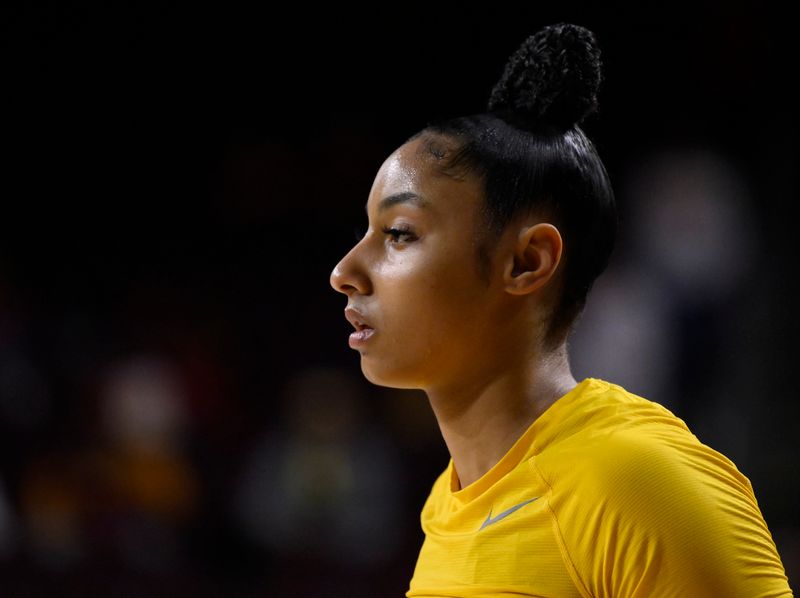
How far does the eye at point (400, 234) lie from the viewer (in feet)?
4.59

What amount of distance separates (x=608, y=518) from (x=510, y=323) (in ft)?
1.14

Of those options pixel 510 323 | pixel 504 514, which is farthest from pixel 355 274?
pixel 504 514

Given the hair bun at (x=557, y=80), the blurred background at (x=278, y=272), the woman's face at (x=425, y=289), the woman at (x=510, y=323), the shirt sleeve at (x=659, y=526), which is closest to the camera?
the shirt sleeve at (x=659, y=526)

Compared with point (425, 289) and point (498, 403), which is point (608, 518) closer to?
point (498, 403)

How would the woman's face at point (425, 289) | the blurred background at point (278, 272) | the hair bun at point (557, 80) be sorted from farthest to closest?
the blurred background at point (278, 272) → the hair bun at point (557, 80) → the woman's face at point (425, 289)

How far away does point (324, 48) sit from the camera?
437cm

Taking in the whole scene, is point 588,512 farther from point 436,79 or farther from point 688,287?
point 436,79

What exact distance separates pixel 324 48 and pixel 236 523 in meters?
2.07

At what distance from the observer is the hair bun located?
147 cm

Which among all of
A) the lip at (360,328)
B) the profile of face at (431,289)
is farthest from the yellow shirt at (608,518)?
the lip at (360,328)

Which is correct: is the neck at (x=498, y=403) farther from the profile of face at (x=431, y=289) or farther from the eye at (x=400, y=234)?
the eye at (x=400, y=234)

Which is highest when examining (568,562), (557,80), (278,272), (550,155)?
(557,80)

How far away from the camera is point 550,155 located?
1415 mm

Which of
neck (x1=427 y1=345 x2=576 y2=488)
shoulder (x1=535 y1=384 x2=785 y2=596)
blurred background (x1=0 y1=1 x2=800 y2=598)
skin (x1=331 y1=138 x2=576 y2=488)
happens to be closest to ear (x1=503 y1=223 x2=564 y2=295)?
skin (x1=331 y1=138 x2=576 y2=488)
